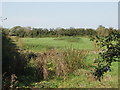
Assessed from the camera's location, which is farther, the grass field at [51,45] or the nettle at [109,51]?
the grass field at [51,45]

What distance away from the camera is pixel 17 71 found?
702 cm

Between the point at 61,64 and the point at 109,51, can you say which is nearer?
the point at 109,51

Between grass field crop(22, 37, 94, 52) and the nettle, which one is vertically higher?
the nettle

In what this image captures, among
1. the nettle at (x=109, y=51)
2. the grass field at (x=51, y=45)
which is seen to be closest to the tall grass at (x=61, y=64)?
the nettle at (x=109, y=51)

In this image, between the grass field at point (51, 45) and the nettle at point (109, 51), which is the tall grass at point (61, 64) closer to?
the nettle at point (109, 51)

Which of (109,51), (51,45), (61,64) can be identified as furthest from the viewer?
(51,45)

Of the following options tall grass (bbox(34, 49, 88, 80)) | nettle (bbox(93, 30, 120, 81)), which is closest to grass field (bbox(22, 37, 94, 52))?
tall grass (bbox(34, 49, 88, 80))

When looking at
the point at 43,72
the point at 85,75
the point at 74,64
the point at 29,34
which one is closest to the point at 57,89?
the point at 43,72

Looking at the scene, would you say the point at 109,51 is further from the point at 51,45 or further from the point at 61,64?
the point at 51,45

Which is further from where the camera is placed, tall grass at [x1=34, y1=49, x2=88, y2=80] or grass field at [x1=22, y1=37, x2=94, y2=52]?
grass field at [x1=22, y1=37, x2=94, y2=52]

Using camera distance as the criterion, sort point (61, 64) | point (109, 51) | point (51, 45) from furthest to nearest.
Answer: point (51, 45), point (61, 64), point (109, 51)

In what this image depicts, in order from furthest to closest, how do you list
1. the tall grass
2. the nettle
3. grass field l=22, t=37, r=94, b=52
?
grass field l=22, t=37, r=94, b=52 < the tall grass < the nettle

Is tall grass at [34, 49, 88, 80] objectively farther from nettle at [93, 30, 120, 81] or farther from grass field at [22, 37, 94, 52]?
grass field at [22, 37, 94, 52]

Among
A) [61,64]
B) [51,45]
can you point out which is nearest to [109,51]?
[61,64]
